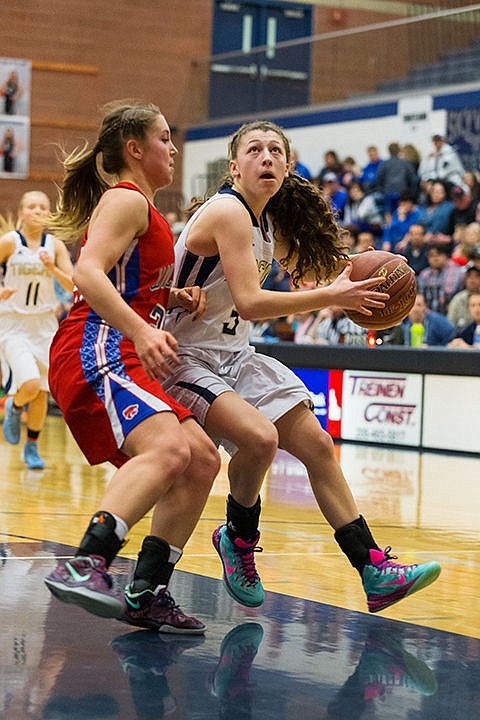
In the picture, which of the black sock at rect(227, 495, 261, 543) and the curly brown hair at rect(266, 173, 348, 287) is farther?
the curly brown hair at rect(266, 173, 348, 287)

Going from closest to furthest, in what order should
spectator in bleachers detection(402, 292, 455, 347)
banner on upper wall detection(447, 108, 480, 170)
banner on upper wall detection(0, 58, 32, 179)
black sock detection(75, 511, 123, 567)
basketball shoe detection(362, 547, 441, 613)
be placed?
black sock detection(75, 511, 123, 567)
basketball shoe detection(362, 547, 441, 613)
spectator in bleachers detection(402, 292, 455, 347)
banner on upper wall detection(447, 108, 480, 170)
banner on upper wall detection(0, 58, 32, 179)

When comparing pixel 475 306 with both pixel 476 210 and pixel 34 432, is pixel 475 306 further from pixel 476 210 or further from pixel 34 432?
pixel 34 432

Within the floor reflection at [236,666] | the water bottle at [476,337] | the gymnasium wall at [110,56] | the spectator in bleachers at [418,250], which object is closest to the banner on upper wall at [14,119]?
the gymnasium wall at [110,56]

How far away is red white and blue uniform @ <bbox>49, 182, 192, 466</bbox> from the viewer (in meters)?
3.62

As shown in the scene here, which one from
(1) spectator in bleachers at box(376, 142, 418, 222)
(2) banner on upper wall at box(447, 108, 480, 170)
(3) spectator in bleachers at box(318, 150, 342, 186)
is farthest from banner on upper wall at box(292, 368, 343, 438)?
(3) spectator in bleachers at box(318, 150, 342, 186)

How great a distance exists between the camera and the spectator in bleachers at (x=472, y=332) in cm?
1141

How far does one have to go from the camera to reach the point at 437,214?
1484cm

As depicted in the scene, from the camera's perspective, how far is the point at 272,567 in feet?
17.1

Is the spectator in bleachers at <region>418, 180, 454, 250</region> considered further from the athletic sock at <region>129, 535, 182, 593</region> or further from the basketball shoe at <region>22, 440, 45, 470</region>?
the athletic sock at <region>129, 535, 182, 593</region>

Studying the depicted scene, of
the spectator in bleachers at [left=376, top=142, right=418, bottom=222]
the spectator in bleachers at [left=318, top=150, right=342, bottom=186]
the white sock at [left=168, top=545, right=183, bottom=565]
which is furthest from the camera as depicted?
the spectator in bleachers at [left=318, top=150, right=342, bottom=186]

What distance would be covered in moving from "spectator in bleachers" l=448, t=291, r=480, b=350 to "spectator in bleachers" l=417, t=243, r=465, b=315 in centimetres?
100

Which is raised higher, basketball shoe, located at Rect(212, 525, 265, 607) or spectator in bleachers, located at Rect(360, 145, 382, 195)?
spectator in bleachers, located at Rect(360, 145, 382, 195)

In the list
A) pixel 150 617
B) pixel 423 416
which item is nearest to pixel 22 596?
pixel 150 617

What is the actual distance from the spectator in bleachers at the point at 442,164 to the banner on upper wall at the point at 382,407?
458 cm
